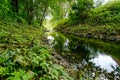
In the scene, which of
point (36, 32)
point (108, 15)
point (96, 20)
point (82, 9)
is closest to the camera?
point (36, 32)

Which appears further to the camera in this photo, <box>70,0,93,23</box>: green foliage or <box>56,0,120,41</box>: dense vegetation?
<box>70,0,93,23</box>: green foliage

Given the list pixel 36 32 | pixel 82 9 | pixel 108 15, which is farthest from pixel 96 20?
pixel 36 32

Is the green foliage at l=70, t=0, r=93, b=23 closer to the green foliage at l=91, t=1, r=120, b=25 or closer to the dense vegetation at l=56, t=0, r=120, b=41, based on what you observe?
the dense vegetation at l=56, t=0, r=120, b=41

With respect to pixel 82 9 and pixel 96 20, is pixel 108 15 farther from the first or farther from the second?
pixel 82 9

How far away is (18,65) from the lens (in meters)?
4.96

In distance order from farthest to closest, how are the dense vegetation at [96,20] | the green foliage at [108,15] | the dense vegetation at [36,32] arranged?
the green foliage at [108,15]
the dense vegetation at [96,20]
the dense vegetation at [36,32]

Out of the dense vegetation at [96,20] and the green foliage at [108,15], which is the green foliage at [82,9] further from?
the green foliage at [108,15]

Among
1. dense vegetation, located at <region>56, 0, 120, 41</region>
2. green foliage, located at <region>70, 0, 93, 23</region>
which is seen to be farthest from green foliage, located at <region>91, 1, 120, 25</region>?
green foliage, located at <region>70, 0, 93, 23</region>

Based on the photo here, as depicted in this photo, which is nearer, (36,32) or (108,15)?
(36,32)

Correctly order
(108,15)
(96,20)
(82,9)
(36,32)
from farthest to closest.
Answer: (82,9)
(96,20)
(108,15)
(36,32)

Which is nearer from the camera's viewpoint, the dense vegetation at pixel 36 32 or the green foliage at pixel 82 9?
the dense vegetation at pixel 36 32

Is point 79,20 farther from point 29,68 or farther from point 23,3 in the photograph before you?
point 29,68

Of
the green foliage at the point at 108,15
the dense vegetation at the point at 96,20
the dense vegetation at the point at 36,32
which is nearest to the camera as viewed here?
the dense vegetation at the point at 36,32

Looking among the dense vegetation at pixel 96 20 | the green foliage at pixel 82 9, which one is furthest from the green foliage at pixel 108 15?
the green foliage at pixel 82 9
